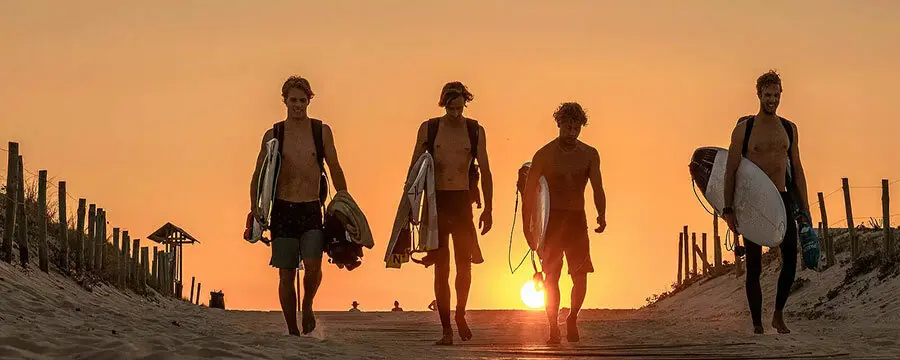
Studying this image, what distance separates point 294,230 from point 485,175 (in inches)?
72.1

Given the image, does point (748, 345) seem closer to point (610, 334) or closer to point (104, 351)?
point (610, 334)

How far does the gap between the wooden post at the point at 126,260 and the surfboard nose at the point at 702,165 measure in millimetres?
17641

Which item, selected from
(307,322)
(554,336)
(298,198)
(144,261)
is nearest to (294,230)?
(298,198)

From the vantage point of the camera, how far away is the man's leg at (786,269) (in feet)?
40.7

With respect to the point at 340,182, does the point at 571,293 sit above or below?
below

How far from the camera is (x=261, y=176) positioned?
1128cm

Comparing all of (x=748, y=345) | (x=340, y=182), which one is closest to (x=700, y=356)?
(x=748, y=345)

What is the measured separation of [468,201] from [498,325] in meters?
4.86

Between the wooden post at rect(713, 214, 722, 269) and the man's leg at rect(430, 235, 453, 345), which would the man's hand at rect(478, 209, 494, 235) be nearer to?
the man's leg at rect(430, 235, 453, 345)

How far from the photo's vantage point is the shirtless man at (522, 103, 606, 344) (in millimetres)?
12078

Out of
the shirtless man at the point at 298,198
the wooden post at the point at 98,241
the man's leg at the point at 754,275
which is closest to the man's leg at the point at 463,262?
the shirtless man at the point at 298,198

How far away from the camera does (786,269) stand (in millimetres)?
12547

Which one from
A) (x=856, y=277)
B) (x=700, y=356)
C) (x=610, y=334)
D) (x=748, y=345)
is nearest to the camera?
(x=700, y=356)

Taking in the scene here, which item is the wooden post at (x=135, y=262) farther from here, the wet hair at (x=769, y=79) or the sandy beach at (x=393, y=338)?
the wet hair at (x=769, y=79)
